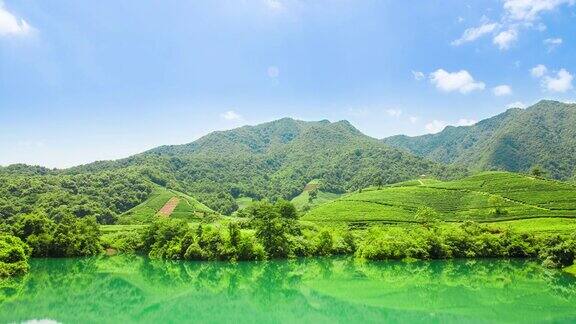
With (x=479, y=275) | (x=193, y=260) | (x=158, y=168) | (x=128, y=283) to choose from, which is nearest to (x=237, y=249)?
(x=193, y=260)

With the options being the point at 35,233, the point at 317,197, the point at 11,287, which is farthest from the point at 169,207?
the point at 11,287

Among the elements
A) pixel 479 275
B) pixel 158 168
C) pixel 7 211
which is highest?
pixel 158 168

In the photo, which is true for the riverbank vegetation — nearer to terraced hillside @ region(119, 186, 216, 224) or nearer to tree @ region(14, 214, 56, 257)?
tree @ region(14, 214, 56, 257)

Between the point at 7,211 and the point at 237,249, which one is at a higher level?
the point at 7,211

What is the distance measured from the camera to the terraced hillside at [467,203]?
7406 centimetres

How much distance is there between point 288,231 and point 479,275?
24483mm

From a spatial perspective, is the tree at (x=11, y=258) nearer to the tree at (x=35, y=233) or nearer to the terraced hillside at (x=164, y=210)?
the tree at (x=35, y=233)

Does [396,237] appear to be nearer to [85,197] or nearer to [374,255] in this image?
[374,255]

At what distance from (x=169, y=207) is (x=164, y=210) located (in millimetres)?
2528

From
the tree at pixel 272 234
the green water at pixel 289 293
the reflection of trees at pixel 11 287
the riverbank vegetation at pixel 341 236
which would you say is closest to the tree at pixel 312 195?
the riverbank vegetation at pixel 341 236

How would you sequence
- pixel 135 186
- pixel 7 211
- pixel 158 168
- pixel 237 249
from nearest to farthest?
pixel 237 249, pixel 7 211, pixel 135 186, pixel 158 168

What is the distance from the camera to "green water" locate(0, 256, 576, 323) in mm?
29750

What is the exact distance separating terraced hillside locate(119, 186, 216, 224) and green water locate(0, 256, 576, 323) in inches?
1753

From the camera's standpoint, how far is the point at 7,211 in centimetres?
8412
